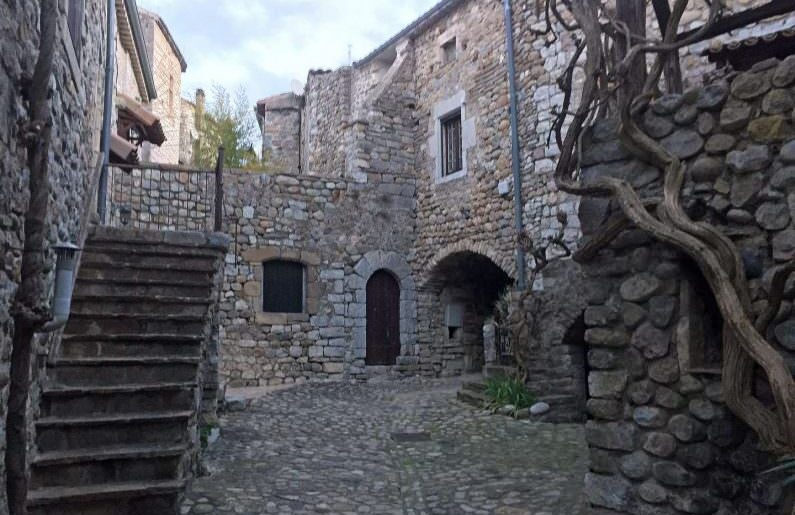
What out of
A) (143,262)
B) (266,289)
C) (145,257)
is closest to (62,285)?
(143,262)

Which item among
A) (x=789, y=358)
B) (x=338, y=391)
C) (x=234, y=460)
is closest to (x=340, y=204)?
(x=338, y=391)

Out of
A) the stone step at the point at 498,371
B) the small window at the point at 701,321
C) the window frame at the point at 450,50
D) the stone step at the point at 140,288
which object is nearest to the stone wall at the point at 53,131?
the stone step at the point at 140,288

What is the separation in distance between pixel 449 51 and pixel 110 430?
9400mm

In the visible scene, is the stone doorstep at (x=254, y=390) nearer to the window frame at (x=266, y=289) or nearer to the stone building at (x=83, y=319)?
the window frame at (x=266, y=289)

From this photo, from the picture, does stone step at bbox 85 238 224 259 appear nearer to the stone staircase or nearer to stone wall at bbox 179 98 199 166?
the stone staircase

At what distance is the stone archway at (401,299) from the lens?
10.8m

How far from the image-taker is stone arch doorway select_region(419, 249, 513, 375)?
37.2 feet

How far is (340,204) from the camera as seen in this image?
36.1 ft

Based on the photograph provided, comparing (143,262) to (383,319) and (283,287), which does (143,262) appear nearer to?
(283,287)

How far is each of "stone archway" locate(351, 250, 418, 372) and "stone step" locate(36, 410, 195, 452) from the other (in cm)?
688

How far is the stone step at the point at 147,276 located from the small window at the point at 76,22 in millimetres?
1673

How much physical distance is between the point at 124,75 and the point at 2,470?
9258 millimetres

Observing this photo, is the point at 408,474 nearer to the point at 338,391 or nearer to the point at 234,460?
the point at 234,460

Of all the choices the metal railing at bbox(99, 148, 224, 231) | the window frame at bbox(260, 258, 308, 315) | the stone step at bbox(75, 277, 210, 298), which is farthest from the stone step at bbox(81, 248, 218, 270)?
the window frame at bbox(260, 258, 308, 315)
